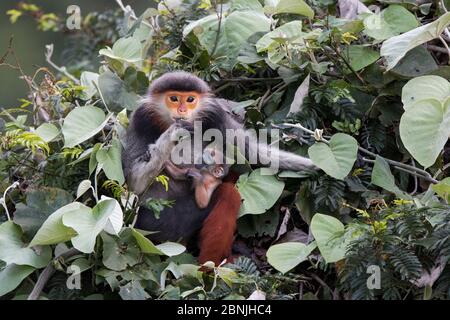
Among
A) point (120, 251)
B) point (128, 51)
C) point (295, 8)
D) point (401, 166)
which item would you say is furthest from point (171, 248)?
point (295, 8)

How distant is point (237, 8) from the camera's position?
16.1 ft

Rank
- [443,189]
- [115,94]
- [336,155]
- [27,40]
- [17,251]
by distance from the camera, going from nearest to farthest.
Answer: [443,189] < [17,251] < [336,155] < [115,94] < [27,40]

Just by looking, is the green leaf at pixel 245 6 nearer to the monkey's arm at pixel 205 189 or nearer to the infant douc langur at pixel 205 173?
the infant douc langur at pixel 205 173

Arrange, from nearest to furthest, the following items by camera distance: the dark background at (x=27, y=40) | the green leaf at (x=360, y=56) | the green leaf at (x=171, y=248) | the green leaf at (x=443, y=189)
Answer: the green leaf at (x=443, y=189) < the green leaf at (x=171, y=248) < the green leaf at (x=360, y=56) < the dark background at (x=27, y=40)

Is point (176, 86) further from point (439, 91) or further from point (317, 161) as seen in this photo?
point (439, 91)

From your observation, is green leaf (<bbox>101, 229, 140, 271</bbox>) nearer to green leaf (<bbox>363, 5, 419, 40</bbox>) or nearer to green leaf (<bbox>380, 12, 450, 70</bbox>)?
green leaf (<bbox>380, 12, 450, 70</bbox>)

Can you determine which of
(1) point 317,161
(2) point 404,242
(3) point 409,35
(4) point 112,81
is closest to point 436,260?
(2) point 404,242

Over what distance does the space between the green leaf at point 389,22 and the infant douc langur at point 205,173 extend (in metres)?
0.95

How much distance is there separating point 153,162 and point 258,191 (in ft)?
1.68

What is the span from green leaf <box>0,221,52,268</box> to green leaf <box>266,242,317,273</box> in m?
0.96

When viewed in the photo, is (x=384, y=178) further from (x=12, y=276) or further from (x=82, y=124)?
(x=12, y=276)

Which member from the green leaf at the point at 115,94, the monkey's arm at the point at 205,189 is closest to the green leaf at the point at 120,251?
the monkey's arm at the point at 205,189

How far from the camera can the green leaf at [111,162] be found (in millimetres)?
4188

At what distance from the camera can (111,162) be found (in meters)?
4.22
